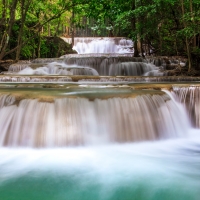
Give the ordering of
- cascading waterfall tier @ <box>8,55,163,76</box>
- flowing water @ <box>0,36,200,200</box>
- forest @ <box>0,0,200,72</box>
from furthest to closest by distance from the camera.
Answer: cascading waterfall tier @ <box>8,55,163,76</box>, forest @ <box>0,0,200,72</box>, flowing water @ <box>0,36,200,200</box>

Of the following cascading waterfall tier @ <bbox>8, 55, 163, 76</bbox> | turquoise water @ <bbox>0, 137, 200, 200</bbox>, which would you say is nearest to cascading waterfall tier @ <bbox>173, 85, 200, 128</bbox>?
turquoise water @ <bbox>0, 137, 200, 200</bbox>

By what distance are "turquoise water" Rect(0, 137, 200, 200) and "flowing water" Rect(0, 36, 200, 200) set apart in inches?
0.4

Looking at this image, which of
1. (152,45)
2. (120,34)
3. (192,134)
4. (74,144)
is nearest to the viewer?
(74,144)

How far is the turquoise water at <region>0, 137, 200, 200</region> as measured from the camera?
3004mm

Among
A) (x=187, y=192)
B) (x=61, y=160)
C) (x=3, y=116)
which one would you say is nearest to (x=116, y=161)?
(x=61, y=160)

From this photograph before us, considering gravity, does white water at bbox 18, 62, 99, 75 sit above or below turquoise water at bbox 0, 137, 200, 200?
above

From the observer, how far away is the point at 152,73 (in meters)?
10.0

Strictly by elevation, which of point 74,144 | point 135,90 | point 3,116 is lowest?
point 74,144

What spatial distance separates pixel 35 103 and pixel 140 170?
2066 mm

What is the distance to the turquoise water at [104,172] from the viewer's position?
9.86ft

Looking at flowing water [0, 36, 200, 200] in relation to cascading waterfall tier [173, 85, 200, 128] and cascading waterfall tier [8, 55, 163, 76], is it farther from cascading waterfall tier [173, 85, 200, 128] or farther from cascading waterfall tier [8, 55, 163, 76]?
cascading waterfall tier [8, 55, 163, 76]

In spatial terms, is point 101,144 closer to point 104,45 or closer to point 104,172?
point 104,172

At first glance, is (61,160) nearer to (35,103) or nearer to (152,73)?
(35,103)

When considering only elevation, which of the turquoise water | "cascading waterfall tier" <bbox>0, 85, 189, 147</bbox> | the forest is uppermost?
the forest
